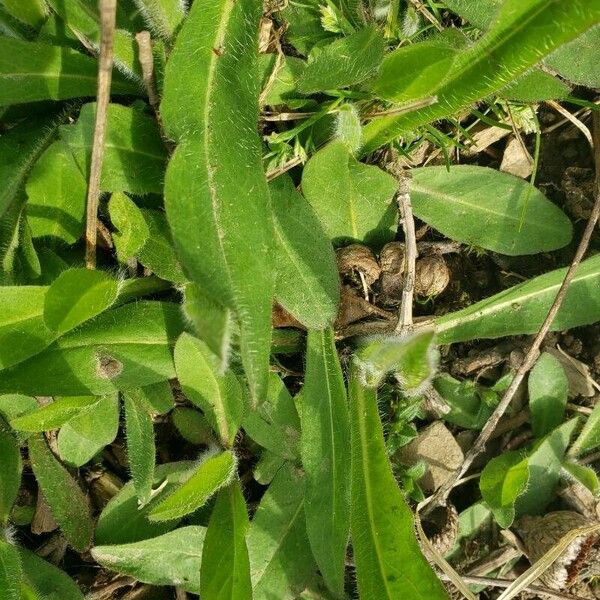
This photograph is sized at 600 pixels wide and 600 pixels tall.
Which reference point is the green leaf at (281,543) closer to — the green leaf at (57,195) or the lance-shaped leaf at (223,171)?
the lance-shaped leaf at (223,171)

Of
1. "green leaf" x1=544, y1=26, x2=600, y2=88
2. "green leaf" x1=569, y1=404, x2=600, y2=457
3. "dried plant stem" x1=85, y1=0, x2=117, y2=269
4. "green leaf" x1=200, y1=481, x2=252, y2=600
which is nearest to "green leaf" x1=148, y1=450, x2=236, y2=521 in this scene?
"green leaf" x1=200, y1=481, x2=252, y2=600

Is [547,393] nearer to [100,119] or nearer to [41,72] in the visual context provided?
[100,119]

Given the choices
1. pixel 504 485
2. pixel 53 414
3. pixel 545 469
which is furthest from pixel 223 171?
pixel 545 469

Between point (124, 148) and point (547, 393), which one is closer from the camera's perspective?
point (124, 148)

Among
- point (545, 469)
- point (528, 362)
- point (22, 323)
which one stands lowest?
point (545, 469)

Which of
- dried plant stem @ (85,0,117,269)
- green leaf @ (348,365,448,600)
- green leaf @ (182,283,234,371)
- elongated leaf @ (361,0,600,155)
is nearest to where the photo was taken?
dried plant stem @ (85,0,117,269)

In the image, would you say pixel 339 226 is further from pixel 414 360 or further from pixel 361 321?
pixel 414 360

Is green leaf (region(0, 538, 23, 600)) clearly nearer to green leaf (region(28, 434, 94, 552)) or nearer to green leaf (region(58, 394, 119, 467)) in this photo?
green leaf (region(28, 434, 94, 552))

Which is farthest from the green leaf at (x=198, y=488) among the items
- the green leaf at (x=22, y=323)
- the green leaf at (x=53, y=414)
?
the green leaf at (x=22, y=323)
